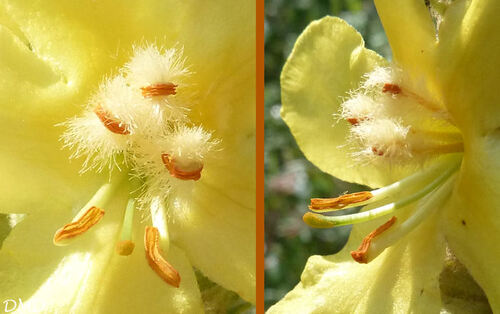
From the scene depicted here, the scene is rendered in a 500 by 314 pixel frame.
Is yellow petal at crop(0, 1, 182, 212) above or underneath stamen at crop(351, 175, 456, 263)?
above

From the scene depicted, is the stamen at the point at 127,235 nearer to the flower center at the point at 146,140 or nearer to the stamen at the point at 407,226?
the flower center at the point at 146,140

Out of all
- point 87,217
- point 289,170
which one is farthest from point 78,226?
point 289,170

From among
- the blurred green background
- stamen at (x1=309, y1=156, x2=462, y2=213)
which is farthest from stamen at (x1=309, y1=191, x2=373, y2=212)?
the blurred green background

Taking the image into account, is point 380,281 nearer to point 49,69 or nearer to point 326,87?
point 326,87

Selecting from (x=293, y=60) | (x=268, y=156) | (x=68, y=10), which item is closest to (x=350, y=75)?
(x=293, y=60)

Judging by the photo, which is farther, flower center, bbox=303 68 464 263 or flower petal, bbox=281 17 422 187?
flower petal, bbox=281 17 422 187

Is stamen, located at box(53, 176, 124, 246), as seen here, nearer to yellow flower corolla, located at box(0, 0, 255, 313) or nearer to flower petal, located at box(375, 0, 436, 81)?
yellow flower corolla, located at box(0, 0, 255, 313)

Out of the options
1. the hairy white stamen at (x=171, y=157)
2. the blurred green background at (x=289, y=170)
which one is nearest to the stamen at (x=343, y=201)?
the hairy white stamen at (x=171, y=157)
